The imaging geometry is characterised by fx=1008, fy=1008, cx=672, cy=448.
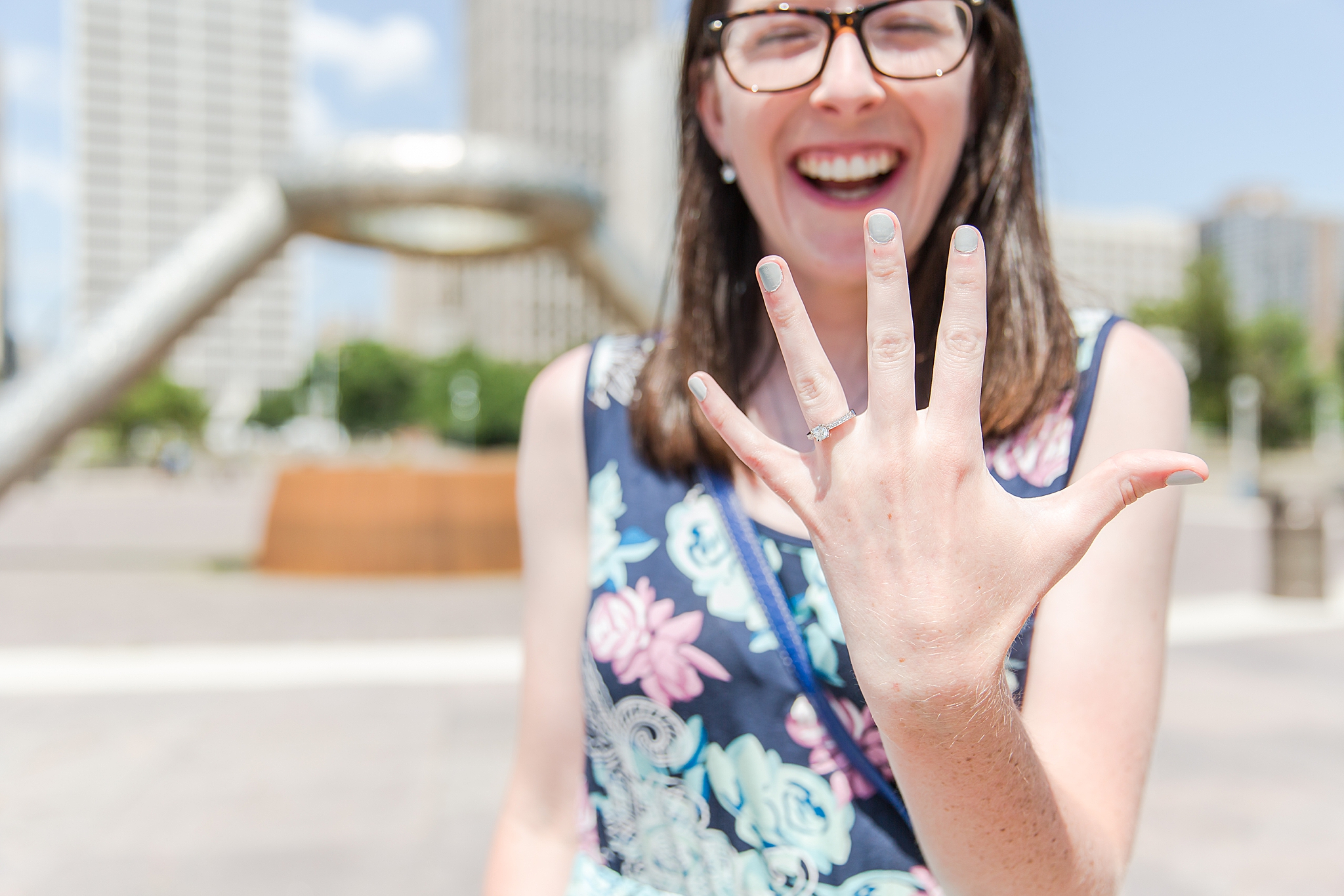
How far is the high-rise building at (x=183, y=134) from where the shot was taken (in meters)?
110

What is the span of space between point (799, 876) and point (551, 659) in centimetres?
37

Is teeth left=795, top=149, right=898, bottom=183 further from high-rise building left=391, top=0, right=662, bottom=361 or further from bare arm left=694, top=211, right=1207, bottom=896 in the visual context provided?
high-rise building left=391, top=0, right=662, bottom=361

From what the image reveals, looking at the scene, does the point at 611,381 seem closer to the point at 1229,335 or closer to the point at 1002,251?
the point at 1002,251

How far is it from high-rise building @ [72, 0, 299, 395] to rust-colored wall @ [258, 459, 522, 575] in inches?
4121

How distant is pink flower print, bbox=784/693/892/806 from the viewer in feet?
3.13

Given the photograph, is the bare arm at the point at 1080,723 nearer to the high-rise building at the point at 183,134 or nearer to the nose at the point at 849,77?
the nose at the point at 849,77

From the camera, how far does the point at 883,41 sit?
0.98 metres

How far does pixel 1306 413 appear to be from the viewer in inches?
1639

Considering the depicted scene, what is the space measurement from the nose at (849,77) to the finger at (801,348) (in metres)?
0.31

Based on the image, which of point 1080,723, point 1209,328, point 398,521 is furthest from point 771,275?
point 1209,328

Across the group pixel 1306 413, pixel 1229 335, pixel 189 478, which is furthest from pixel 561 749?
pixel 1306 413

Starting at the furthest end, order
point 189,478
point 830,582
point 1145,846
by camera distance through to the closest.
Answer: point 189,478 → point 1145,846 → point 830,582

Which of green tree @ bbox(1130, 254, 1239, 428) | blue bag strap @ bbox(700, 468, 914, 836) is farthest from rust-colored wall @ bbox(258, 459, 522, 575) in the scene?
green tree @ bbox(1130, 254, 1239, 428)

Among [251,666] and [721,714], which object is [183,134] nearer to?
[251,666]
